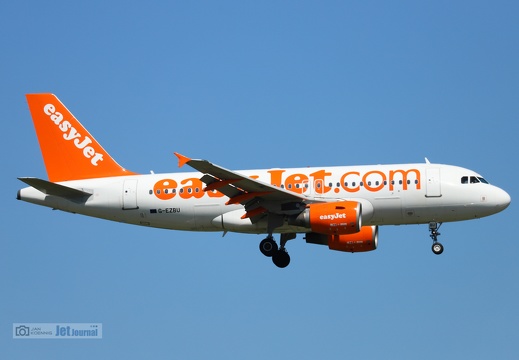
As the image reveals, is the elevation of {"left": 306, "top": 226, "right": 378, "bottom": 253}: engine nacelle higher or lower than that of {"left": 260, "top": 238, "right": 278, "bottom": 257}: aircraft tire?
higher

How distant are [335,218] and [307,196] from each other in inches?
106

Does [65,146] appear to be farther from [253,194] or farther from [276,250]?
[276,250]

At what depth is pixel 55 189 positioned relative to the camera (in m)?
47.0

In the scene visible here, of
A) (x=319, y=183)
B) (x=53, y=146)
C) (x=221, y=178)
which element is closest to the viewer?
(x=221, y=178)

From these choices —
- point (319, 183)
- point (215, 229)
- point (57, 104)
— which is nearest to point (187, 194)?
point (215, 229)

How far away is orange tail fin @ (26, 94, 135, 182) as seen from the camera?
162 ft

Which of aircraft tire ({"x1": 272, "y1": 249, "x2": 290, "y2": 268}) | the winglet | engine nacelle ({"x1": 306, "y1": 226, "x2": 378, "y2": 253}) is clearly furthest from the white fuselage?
the winglet

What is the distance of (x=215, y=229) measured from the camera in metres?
46.5

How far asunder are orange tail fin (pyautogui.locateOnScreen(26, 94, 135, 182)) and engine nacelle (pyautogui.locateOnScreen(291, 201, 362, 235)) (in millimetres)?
10275

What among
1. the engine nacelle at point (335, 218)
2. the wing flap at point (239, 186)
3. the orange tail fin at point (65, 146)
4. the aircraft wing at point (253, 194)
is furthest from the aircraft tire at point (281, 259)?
the orange tail fin at point (65, 146)

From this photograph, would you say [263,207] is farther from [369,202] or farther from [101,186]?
[101,186]

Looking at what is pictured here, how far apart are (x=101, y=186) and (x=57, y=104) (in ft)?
19.4

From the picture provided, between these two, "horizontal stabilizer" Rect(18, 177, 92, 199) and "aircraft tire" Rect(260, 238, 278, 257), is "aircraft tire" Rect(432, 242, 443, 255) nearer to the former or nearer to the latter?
"aircraft tire" Rect(260, 238, 278, 257)

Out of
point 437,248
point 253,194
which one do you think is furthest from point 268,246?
point 437,248
